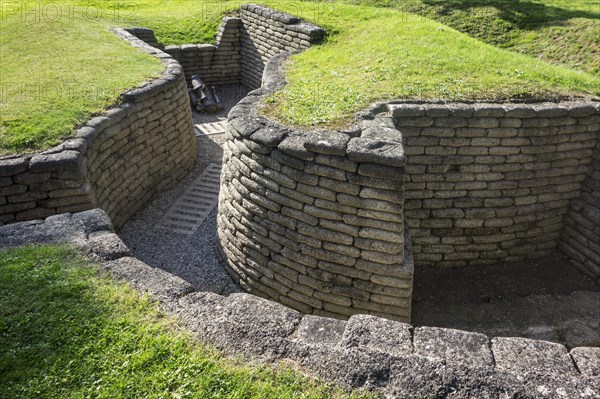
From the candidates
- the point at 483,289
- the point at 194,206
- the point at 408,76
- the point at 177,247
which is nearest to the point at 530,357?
the point at 483,289

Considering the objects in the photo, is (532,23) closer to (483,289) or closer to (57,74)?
(483,289)

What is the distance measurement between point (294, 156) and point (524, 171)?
332cm

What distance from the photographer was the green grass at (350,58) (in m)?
6.76

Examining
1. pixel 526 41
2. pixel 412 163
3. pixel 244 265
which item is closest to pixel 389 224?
pixel 412 163

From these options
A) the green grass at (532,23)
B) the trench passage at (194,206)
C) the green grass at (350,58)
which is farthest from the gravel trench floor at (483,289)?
the green grass at (532,23)

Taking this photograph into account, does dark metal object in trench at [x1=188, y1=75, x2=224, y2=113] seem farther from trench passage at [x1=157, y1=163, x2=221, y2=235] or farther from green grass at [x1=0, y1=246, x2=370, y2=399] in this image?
green grass at [x1=0, y1=246, x2=370, y2=399]

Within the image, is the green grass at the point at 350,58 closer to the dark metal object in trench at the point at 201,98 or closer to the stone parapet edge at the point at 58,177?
the stone parapet edge at the point at 58,177

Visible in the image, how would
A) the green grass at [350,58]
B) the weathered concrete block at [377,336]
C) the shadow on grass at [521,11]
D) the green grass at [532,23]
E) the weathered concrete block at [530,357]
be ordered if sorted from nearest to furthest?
the weathered concrete block at [530,357] < the weathered concrete block at [377,336] < the green grass at [350,58] < the green grass at [532,23] < the shadow on grass at [521,11]

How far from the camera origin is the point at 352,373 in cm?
297

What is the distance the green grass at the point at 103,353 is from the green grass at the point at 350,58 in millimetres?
3201

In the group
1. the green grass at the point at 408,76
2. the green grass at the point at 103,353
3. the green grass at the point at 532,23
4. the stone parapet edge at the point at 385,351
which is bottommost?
the green grass at the point at 103,353

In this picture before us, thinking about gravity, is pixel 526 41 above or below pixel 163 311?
above

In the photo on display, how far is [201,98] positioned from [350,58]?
4.39 meters

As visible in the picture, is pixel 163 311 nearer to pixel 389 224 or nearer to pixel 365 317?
pixel 365 317
